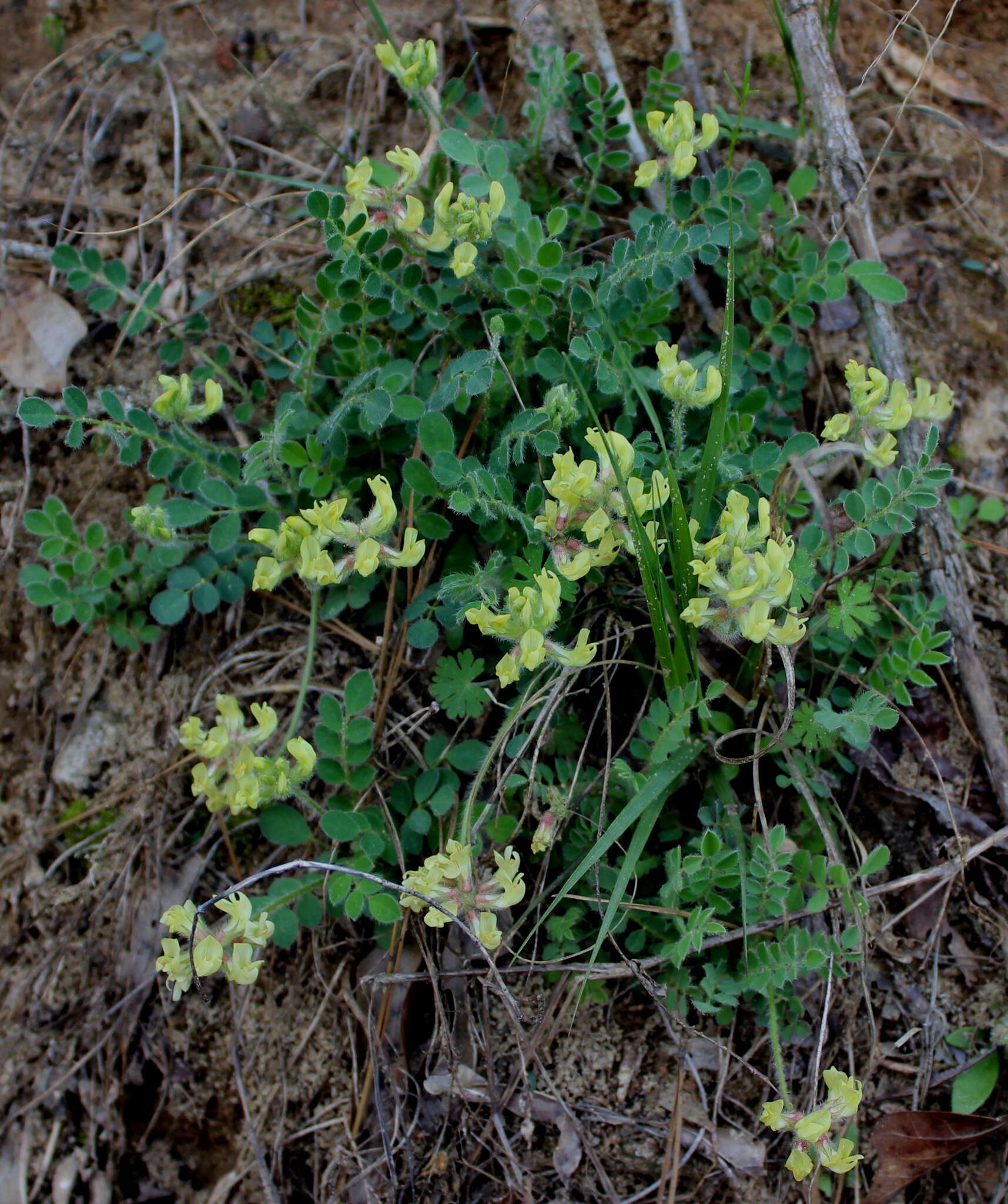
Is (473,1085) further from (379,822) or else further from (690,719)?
(690,719)

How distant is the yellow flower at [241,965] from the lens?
209 centimetres

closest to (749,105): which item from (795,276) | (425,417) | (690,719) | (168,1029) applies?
(795,276)

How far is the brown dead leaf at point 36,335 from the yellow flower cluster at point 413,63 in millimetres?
1407

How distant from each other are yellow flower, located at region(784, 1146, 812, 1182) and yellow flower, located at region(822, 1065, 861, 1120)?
0.36 ft

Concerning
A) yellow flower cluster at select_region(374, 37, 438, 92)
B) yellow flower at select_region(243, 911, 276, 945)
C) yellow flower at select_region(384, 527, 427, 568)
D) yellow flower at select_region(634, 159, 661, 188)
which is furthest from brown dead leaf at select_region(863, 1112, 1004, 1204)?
yellow flower cluster at select_region(374, 37, 438, 92)

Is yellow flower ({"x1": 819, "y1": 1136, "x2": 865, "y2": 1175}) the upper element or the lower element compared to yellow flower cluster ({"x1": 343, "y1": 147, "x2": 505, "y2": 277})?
lower

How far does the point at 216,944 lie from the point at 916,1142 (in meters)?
1.78

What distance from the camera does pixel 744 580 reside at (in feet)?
6.25

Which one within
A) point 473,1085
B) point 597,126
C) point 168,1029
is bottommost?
→ point 168,1029

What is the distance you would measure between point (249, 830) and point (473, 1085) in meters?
0.95

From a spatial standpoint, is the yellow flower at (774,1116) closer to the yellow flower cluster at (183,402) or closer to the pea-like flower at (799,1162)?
the pea-like flower at (799,1162)

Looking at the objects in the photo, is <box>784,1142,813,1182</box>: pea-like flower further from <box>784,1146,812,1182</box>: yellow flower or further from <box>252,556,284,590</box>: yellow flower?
<box>252,556,284,590</box>: yellow flower

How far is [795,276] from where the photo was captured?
2.66m

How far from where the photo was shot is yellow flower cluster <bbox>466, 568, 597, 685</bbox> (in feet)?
6.32
